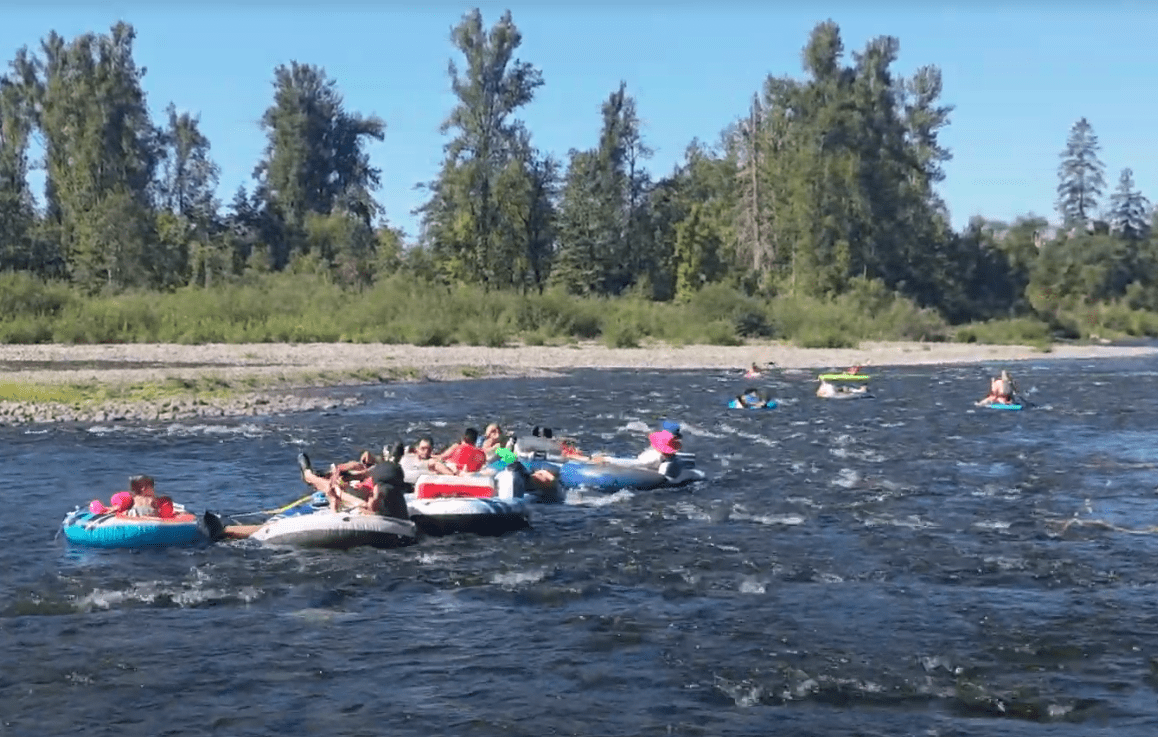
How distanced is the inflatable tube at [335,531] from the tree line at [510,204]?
5085cm

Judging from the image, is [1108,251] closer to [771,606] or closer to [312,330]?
[312,330]

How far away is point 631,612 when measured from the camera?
45.9ft

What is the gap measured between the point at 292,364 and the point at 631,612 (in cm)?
3286

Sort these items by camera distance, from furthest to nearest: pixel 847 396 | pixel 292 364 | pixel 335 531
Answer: pixel 292 364 → pixel 847 396 → pixel 335 531

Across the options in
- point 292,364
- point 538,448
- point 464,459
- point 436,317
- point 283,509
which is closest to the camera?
point 283,509

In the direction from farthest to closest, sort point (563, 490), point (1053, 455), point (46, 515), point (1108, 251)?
point (1108, 251) → point (1053, 455) → point (563, 490) → point (46, 515)

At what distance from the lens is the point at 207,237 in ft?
261

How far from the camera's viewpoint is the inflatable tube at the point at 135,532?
1659cm

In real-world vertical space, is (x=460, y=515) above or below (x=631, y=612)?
above

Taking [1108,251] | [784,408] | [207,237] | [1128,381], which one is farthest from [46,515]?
[1108,251]

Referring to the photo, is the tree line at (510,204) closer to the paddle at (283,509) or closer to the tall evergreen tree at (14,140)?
the tall evergreen tree at (14,140)

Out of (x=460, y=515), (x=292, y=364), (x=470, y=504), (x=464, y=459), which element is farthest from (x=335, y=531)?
(x=292, y=364)

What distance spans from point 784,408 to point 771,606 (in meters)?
21.4

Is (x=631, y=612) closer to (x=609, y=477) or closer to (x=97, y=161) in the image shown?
(x=609, y=477)
